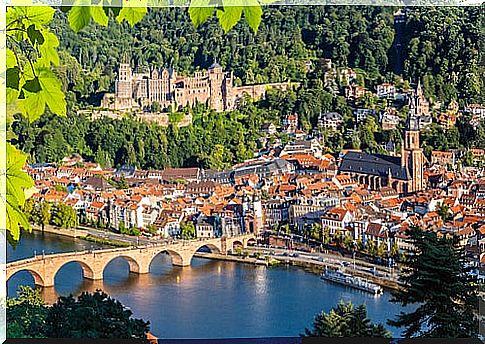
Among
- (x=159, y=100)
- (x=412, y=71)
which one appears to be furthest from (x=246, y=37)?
(x=412, y=71)

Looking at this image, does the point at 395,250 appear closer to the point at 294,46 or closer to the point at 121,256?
the point at 294,46

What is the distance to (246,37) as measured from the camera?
3.66 meters

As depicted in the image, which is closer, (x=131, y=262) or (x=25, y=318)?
(x=25, y=318)

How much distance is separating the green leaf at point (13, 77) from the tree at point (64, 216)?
2.70 meters

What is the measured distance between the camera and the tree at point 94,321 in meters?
3.43

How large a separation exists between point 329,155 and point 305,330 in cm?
79

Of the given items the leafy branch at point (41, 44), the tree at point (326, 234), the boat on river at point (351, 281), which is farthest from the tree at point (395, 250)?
the leafy branch at point (41, 44)

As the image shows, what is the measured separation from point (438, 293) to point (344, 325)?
0.42 metres

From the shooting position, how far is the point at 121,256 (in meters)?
3.67

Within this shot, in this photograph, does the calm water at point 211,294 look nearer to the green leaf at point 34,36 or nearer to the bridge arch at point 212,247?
the bridge arch at point 212,247

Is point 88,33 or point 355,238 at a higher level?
point 88,33

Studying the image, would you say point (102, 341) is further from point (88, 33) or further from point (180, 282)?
point (88, 33)

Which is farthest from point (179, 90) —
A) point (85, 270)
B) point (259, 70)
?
point (85, 270)

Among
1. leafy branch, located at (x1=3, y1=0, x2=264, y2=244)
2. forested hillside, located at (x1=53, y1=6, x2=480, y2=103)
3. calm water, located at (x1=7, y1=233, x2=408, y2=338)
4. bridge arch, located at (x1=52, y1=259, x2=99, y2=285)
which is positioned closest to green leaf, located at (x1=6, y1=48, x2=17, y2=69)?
leafy branch, located at (x1=3, y1=0, x2=264, y2=244)
